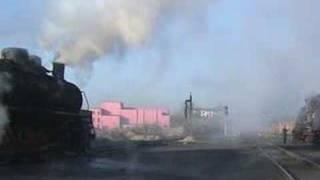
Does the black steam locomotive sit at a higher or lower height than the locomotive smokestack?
lower

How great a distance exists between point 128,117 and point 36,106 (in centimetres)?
7659

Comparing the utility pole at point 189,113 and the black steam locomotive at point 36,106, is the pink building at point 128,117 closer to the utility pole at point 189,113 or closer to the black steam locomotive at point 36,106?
the utility pole at point 189,113

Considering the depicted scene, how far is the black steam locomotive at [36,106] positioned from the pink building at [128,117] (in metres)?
61.5

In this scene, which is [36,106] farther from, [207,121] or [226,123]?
[207,121]

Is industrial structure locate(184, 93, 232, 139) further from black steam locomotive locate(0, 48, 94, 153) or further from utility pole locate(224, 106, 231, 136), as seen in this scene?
black steam locomotive locate(0, 48, 94, 153)

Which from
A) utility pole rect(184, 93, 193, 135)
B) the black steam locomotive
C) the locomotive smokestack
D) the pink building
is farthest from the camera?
the pink building

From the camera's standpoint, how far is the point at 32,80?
23578 mm

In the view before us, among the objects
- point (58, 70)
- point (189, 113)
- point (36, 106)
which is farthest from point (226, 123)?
point (36, 106)

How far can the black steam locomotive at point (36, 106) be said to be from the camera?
861 inches

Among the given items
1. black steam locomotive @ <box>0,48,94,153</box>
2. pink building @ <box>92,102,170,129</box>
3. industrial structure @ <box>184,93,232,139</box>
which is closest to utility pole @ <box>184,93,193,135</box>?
industrial structure @ <box>184,93,232,139</box>

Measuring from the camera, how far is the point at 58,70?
27891 mm

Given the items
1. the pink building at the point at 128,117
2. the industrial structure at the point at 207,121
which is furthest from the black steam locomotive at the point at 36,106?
the pink building at the point at 128,117

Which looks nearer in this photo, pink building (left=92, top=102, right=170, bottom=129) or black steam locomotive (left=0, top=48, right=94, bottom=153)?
black steam locomotive (left=0, top=48, right=94, bottom=153)

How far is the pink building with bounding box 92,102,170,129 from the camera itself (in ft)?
308
